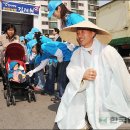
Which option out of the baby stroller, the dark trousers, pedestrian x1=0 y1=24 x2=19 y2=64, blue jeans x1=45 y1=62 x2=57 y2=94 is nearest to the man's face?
the dark trousers

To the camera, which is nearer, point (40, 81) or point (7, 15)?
point (40, 81)

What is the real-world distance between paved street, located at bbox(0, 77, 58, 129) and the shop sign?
1161 centimetres

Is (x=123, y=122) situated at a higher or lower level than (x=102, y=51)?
lower

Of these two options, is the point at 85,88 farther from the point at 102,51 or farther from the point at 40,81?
the point at 40,81

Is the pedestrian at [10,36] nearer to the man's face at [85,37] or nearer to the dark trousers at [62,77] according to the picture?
the dark trousers at [62,77]

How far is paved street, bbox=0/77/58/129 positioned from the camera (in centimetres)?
470

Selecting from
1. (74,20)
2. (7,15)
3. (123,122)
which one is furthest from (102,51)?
(7,15)

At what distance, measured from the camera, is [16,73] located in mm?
6594

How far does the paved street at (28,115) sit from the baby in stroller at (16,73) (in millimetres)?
502

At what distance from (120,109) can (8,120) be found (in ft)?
6.60

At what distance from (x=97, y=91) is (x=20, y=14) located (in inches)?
640

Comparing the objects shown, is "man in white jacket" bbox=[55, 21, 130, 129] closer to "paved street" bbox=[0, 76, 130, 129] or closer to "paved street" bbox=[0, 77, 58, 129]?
"paved street" bbox=[0, 76, 130, 129]

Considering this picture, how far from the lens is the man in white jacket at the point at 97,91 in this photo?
3900 millimetres

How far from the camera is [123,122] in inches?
159
